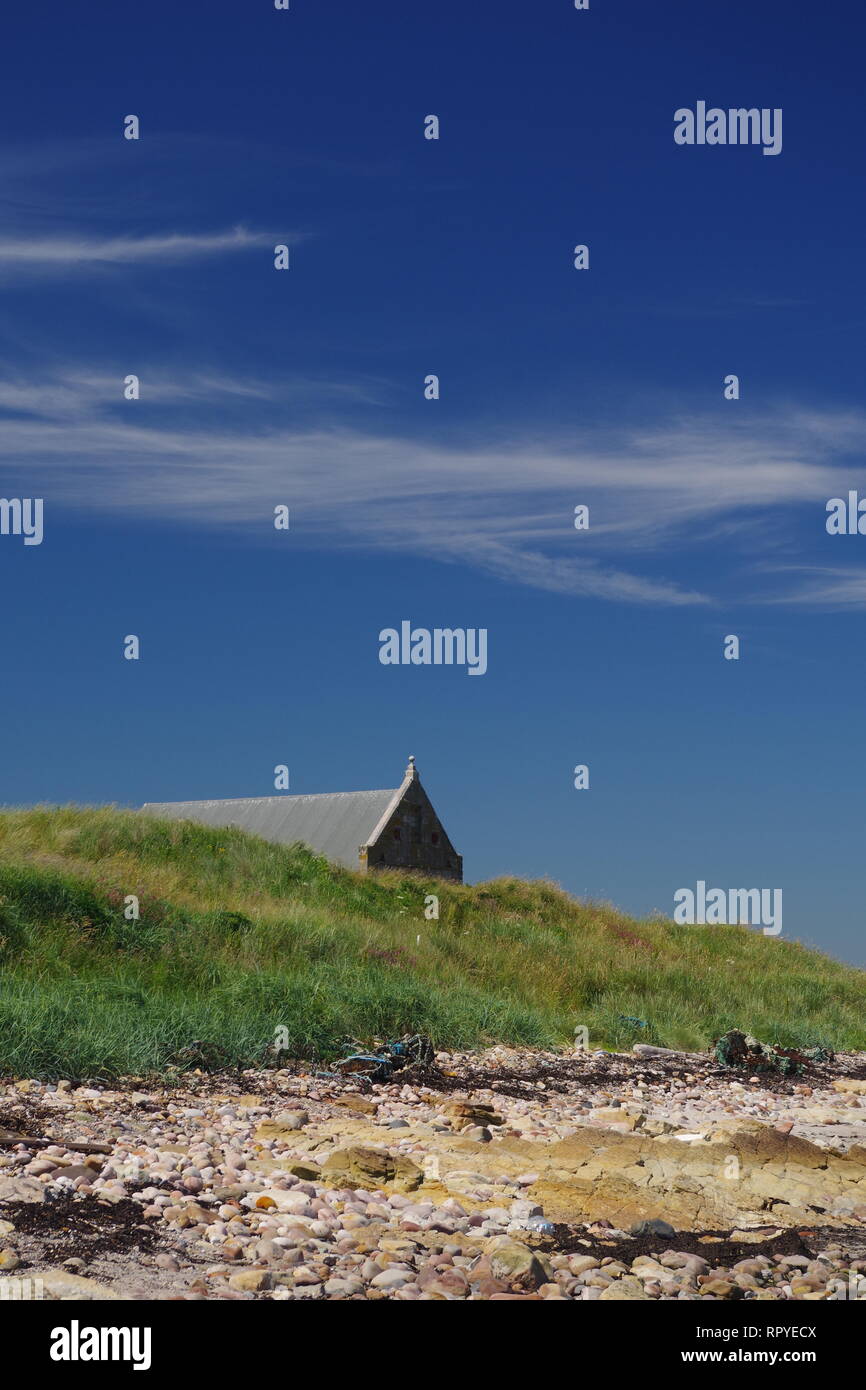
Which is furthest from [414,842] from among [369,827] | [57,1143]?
[57,1143]

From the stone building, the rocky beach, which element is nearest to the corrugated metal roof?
the stone building

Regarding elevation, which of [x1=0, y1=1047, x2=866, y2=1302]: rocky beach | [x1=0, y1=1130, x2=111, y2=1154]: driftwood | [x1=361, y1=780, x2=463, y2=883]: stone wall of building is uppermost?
[x1=361, y1=780, x2=463, y2=883]: stone wall of building

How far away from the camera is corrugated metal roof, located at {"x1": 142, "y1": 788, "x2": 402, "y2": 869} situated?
38.7 m

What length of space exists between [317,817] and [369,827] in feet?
9.71

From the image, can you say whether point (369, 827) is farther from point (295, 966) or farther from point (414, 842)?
point (295, 966)

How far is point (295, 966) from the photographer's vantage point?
15.4 m

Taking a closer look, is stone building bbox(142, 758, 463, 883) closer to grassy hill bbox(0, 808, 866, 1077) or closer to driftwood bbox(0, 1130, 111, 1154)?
grassy hill bbox(0, 808, 866, 1077)

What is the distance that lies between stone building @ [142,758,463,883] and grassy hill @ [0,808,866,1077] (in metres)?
9.20

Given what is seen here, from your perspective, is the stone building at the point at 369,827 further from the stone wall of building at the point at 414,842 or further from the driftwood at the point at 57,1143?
the driftwood at the point at 57,1143

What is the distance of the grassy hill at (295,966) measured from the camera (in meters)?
10.8

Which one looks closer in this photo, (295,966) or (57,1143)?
(57,1143)
